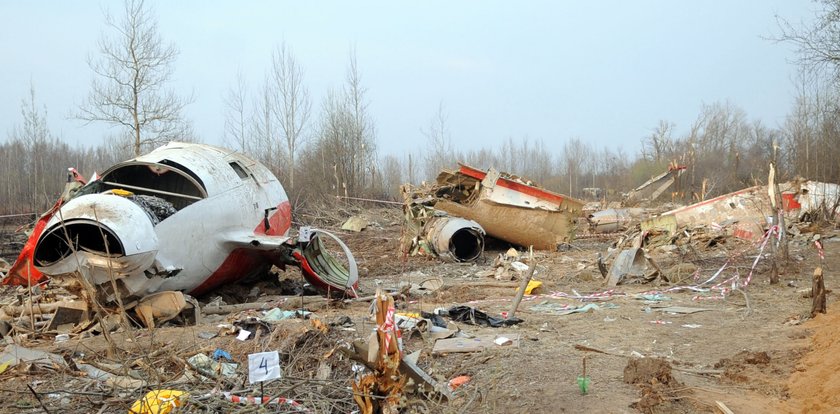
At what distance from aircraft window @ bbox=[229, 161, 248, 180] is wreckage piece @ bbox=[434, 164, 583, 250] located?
7.93 meters

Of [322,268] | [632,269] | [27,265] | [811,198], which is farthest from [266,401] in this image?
[811,198]

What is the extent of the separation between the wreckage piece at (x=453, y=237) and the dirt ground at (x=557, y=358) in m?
5.64

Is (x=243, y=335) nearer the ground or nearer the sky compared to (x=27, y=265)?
nearer the ground

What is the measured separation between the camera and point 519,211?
59.3 ft

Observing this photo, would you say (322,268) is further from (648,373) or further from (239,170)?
(648,373)

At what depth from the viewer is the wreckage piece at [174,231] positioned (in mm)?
7520

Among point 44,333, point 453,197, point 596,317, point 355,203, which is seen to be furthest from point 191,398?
point 355,203

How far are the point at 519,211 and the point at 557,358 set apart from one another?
12027 mm

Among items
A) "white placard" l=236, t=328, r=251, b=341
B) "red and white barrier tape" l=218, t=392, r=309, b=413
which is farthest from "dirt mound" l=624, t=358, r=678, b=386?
"white placard" l=236, t=328, r=251, b=341

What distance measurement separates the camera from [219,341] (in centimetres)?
691

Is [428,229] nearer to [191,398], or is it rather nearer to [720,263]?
[720,263]

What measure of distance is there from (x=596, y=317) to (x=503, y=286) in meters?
3.32

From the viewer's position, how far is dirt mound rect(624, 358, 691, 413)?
15.4ft

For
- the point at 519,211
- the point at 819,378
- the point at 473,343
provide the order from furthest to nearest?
the point at 519,211 → the point at 473,343 → the point at 819,378
